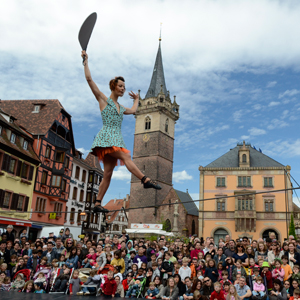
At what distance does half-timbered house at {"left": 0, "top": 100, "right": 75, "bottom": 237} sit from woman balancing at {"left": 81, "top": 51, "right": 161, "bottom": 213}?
76.2 ft

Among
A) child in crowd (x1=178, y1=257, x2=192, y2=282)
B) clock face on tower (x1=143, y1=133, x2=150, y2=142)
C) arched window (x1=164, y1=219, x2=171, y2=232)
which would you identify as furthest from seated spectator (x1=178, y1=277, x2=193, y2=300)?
clock face on tower (x1=143, y1=133, x2=150, y2=142)

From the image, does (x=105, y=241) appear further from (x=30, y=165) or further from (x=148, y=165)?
(x=148, y=165)

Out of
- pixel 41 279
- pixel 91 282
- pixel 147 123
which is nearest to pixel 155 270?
pixel 91 282

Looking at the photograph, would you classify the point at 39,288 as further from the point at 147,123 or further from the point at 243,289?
the point at 147,123

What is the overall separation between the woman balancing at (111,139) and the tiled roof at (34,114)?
77.6 ft

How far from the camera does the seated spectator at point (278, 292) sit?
865 cm

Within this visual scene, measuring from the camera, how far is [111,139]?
420 centimetres

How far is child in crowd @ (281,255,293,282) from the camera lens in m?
9.11

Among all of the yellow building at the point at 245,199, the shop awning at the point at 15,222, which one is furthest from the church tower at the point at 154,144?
the shop awning at the point at 15,222

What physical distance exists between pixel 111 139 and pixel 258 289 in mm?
6633

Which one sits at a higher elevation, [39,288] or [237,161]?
[237,161]

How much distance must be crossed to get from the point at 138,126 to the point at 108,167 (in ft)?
187

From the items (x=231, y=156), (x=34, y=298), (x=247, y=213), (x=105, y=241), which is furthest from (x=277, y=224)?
(x=34, y=298)

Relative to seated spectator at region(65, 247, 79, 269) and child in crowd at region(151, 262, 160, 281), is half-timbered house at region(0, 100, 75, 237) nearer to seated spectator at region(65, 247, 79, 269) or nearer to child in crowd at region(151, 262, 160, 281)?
seated spectator at region(65, 247, 79, 269)
